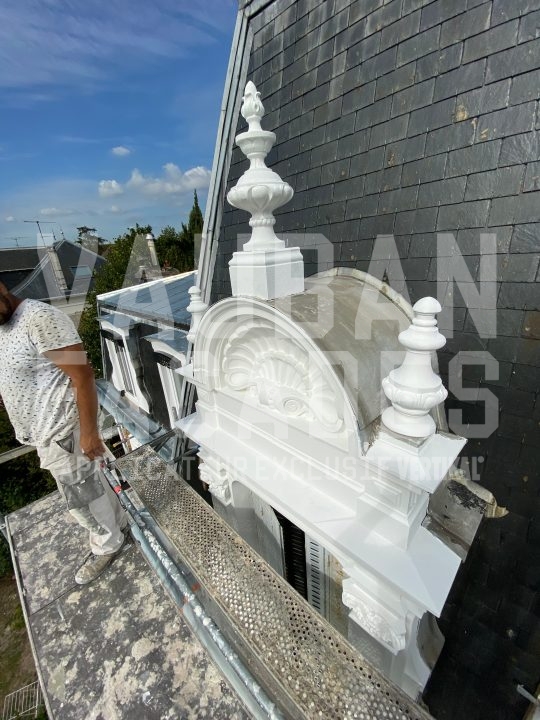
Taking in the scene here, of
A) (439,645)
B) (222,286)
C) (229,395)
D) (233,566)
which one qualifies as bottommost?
(439,645)

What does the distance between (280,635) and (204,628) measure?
564 mm

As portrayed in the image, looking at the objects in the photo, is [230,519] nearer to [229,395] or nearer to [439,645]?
[229,395]

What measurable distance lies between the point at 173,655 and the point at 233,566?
40.7 inches

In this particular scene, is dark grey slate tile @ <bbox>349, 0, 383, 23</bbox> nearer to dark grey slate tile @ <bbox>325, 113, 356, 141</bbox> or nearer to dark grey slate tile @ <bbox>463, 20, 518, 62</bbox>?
dark grey slate tile @ <bbox>325, 113, 356, 141</bbox>

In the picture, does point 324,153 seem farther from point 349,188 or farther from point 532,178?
point 532,178

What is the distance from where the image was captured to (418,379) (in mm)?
1699

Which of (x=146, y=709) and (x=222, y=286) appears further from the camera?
(x=222, y=286)

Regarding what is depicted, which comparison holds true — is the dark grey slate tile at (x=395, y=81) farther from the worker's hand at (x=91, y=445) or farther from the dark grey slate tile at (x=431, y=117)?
the worker's hand at (x=91, y=445)

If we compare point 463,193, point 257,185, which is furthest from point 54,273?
point 463,193

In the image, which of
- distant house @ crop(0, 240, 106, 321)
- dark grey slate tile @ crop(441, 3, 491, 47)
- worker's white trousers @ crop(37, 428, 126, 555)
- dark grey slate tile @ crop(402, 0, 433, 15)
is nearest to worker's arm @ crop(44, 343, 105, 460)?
worker's white trousers @ crop(37, 428, 126, 555)

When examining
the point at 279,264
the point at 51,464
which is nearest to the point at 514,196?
the point at 279,264

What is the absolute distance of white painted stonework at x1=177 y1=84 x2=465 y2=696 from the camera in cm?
184

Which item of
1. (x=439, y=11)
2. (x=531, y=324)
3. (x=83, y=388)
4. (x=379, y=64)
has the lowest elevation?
(x=83, y=388)

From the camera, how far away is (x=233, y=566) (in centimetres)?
245
